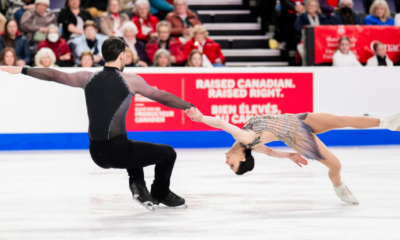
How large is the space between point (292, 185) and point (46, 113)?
13.0ft

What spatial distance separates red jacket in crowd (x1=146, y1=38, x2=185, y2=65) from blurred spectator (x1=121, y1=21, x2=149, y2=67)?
9 centimetres

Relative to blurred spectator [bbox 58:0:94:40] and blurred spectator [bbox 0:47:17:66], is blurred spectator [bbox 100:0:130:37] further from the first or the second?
blurred spectator [bbox 0:47:17:66]

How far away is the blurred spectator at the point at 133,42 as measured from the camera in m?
8.33

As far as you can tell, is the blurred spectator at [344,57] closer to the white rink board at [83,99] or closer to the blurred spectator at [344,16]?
the white rink board at [83,99]

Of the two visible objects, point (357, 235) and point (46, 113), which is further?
point (46, 113)

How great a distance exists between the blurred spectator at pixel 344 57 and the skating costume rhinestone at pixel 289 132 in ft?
14.6

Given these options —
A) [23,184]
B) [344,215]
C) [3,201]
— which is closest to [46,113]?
[23,184]

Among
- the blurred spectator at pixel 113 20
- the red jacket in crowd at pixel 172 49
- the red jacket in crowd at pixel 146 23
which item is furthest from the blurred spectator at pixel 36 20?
the red jacket in crowd at pixel 172 49

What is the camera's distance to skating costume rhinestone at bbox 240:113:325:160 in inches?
148

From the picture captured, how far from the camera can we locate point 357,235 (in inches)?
118

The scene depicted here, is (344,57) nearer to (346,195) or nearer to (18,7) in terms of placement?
(346,195)

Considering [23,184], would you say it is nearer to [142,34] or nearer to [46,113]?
[46,113]

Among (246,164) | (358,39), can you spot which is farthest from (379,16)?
(246,164)

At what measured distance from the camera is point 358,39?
842cm
